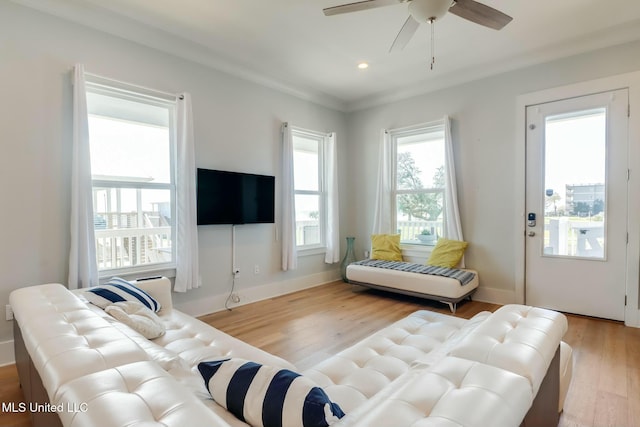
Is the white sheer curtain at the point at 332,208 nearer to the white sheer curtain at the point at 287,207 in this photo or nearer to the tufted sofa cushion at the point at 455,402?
the white sheer curtain at the point at 287,207

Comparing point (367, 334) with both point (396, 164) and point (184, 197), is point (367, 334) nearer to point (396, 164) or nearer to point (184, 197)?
point (184, 197)

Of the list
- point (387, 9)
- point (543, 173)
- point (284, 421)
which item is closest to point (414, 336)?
point (284, 421)

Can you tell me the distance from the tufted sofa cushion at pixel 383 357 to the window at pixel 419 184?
2.66 meters

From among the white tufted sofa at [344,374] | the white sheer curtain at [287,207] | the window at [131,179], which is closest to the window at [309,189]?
the white sheer curtain at [287,207]

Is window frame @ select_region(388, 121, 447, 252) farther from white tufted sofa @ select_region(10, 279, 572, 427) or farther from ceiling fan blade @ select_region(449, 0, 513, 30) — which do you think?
white tufted sofa @ select_region(10, 279, 572, 427)

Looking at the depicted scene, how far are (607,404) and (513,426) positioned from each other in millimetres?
1789

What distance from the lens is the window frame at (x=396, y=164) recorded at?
458 cm

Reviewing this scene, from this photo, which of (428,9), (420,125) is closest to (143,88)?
(428,9)

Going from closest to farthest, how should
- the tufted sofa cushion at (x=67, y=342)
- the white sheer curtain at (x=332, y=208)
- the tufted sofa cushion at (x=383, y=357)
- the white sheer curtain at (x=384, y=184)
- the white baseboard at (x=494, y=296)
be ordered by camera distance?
the tufted sofa cushion at (x=67, y=342)
the tufted sofa cushion at (x=383, y=357)
the white baseboard at (x=494, y=296)
the white sheer curtain at (x=384, y=184)
the white sheer curtain at (x=332, y=208)

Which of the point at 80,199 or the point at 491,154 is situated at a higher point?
the point at 491,154

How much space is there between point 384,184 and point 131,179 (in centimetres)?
339

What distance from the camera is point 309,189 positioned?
16.6 ft

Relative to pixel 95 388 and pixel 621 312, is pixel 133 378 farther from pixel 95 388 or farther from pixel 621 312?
pixel 621 312

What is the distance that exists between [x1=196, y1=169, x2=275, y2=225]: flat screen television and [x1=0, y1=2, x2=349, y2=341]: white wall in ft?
0.51
